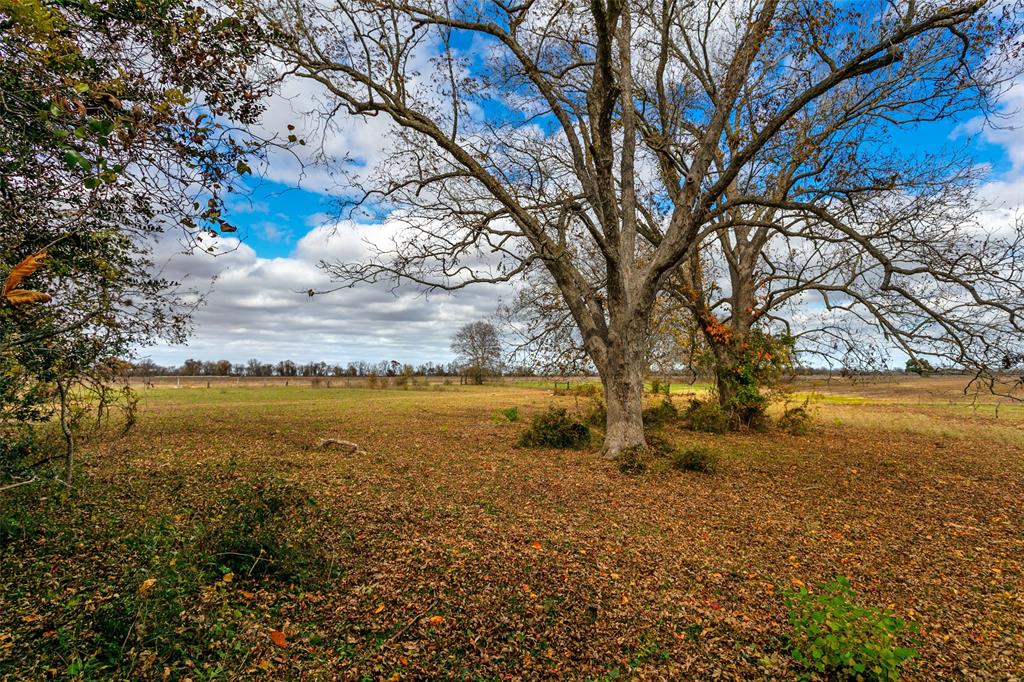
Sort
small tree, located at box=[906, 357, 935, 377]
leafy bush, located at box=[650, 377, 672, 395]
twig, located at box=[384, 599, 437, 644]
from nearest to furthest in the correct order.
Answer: twig, located at box=[384, 599, 437, 644] < small tree, located at box=[906, 357, 935, 377] < leafy bush, located at box=[650, 377, 672, 395]

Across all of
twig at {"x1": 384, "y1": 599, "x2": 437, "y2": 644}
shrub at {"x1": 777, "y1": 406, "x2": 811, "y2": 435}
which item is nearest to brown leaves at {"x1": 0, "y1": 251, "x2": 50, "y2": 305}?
twig at {"x1": 384, "y1": 599, "x2": 437, "y2": 644}

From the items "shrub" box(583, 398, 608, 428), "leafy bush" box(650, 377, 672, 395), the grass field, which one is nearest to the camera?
the grass field

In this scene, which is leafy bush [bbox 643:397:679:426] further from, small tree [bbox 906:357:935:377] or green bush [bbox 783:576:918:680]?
green bush [bbox 783:576:918:680]

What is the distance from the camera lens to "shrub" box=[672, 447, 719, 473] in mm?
9516

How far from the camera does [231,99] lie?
15.3 ft

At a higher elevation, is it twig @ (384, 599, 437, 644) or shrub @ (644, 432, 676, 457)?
shrub @ (644, 432, 676, 457)

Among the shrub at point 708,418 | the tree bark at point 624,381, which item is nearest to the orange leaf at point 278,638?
the tree bark at point 624,381

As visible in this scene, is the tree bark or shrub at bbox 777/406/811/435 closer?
the tree bark

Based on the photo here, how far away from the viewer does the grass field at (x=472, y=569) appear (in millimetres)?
3707

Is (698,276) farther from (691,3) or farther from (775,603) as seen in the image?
(775,603)

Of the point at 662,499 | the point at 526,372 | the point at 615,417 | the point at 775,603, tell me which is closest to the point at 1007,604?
the point at 775,603

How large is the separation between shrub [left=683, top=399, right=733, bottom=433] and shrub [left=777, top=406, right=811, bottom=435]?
2.02 meters

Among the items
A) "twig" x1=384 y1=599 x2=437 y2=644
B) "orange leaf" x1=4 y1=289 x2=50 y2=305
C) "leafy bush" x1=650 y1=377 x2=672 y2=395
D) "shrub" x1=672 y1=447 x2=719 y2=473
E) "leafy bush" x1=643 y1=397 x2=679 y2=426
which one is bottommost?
"twig" x1=384 y1=599 x2=437 y2=644

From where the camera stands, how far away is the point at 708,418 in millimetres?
16141
